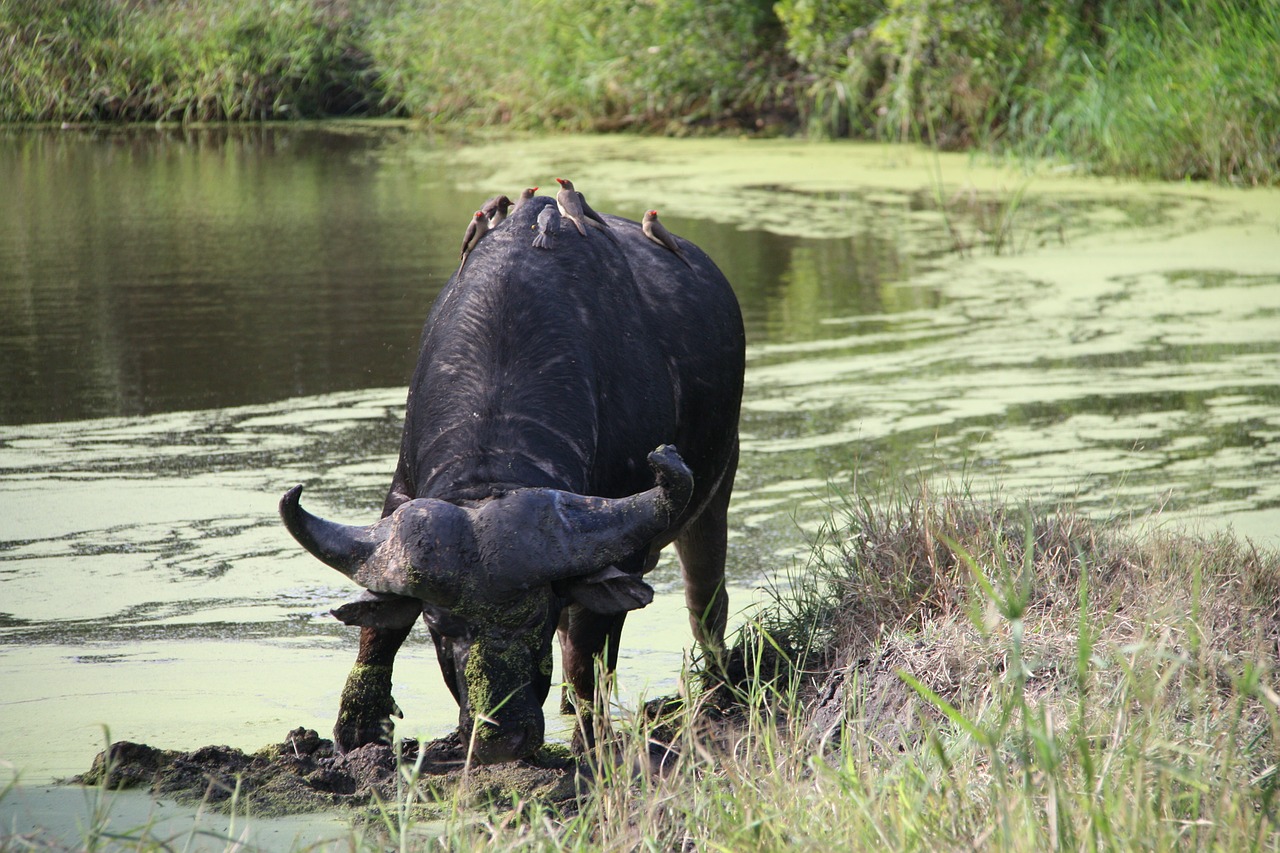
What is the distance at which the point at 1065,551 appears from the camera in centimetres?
472

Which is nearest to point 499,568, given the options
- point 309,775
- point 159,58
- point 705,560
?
point 309,775

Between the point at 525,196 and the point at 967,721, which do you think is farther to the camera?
the point at 525,196

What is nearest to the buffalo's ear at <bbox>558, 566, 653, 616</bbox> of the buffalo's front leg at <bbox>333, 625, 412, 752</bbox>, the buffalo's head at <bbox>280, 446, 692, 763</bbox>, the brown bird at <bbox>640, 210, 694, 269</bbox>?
the buffalo's head at <bbox>280, 446, 692, 763</bbox>

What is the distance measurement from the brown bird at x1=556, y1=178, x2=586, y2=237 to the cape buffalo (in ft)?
0.12

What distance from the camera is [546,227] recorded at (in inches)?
183

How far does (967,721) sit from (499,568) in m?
1.29

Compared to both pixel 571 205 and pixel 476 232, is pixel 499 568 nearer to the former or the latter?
pixel 476 232

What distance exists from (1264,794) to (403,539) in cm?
192

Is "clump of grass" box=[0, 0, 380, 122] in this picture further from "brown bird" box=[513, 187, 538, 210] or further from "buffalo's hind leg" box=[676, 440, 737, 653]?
"buffalo's hind leg" box=[676, 440, 737, 653]

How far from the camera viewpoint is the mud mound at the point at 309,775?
375cm

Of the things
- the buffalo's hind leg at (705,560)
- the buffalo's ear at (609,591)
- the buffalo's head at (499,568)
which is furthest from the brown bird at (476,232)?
the buffalo's ear at (609,591)

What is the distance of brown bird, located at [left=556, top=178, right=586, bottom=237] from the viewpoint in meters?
4.77

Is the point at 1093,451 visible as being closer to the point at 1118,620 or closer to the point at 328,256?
the point at 1118,620

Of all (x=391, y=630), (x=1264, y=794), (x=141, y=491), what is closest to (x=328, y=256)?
(x=141, y=491)
